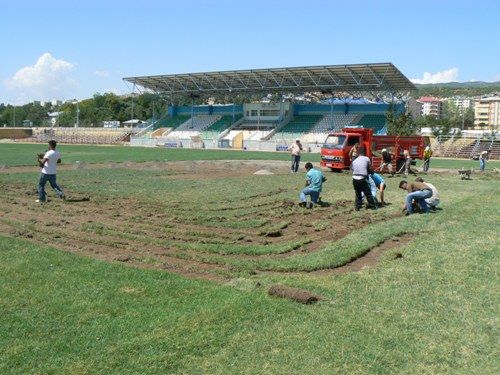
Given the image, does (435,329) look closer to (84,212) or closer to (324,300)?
(324,300)

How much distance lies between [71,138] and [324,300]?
325 feet

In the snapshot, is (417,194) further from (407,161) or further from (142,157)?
(142,157)

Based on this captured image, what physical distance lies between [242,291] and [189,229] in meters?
5.14

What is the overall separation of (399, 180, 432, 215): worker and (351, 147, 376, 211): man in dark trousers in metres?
1.13

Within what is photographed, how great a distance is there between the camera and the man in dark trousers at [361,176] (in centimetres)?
1541

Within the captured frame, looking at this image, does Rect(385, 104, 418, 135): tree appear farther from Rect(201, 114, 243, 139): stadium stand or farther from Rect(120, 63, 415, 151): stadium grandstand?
Rect(201, 114, 243, 139): stadium stand

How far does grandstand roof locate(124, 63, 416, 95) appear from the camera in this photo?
222 ft

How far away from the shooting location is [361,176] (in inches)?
613

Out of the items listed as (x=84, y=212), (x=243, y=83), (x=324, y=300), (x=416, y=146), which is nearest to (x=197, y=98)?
(x=243, y=83)

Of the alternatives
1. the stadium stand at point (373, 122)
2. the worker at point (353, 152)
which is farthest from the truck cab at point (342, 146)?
the stadium stand at point (373, 122)

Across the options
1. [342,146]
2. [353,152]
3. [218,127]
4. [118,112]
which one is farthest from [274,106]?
[118,112]

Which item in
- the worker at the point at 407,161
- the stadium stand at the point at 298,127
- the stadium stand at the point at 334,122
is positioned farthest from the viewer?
the stadium stand at the point at 298,127

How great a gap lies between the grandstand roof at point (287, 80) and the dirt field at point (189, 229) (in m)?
52.1

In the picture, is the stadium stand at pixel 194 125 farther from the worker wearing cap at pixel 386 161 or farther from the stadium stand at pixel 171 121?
the worker wearing cap at pixel 386 161
